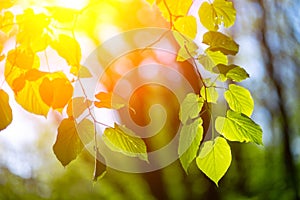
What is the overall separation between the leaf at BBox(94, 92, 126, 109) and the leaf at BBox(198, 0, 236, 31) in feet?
0.38

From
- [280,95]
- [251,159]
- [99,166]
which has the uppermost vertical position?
[99,166]

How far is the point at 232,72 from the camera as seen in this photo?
332mm

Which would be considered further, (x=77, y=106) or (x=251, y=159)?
(x=251, y=159)

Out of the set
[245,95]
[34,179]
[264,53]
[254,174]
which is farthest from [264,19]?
[245,95]

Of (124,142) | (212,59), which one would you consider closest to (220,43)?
(212,59)

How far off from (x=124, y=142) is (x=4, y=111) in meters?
0.10

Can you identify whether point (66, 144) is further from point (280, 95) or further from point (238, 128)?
point (280, 95)

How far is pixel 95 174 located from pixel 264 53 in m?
2.59

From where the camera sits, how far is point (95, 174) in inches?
11.4

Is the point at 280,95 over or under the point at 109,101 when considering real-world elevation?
under

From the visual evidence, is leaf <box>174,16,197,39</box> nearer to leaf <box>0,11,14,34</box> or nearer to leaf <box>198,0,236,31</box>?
leaf <box>198,0,236,31</box>

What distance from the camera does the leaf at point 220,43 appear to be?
336 millimetres

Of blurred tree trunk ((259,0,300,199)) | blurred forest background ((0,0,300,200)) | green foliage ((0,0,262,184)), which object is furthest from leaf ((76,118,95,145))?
blurred tree trunk ((259,0,300,199))

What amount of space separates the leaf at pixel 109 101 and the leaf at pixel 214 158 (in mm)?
76
